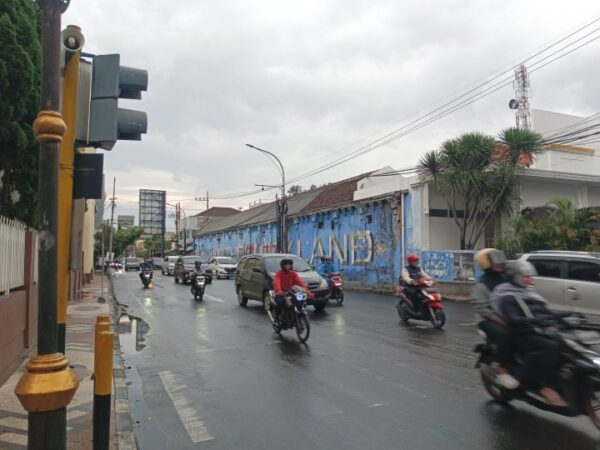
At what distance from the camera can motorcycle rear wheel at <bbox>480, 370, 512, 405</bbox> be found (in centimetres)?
566

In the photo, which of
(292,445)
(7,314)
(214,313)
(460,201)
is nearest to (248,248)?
(460,201)

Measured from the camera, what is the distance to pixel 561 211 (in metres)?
17.1

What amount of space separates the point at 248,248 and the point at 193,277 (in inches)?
1081

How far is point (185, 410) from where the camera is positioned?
595cm

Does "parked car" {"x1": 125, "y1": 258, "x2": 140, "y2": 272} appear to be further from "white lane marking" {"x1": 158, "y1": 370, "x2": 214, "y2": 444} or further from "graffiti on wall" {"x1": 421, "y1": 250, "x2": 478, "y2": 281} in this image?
"white lane marking" {"x1": 158, "y1": 370, "x2": 214, "y2": 444}

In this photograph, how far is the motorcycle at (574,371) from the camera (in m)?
4.57

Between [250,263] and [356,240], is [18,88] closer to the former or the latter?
[250,263]

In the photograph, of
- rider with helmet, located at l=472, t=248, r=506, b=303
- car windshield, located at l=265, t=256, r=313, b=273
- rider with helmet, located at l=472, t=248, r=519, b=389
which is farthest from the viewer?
car windshield, located at l=265, t=256, r=313, b=273

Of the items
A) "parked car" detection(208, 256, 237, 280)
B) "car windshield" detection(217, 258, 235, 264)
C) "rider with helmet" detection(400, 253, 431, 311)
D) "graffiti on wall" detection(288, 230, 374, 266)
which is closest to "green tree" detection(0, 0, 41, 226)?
"rider with helmet" detection(400, 253, 431, 311)

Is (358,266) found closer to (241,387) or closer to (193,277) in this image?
(193,277)

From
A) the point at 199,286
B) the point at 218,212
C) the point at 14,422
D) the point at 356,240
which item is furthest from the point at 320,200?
the point at 218,212

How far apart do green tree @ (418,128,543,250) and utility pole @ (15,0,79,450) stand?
729 inches

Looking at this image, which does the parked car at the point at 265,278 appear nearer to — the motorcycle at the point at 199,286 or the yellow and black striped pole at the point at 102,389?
the motorcycle at the point at 199,286

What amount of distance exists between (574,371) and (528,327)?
0.59 metres
